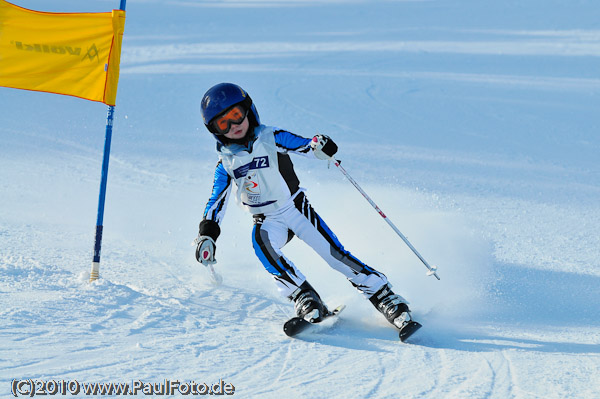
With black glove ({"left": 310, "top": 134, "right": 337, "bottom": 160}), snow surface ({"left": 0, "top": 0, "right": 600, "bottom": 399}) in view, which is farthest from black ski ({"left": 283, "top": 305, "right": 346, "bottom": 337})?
black glove ({"left": 310, "top": 134, "right": 337, "bottom": 160})

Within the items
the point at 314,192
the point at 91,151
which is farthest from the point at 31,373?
the point at 91,151

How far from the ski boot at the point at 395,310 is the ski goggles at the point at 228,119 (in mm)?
1423

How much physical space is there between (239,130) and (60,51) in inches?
57.6

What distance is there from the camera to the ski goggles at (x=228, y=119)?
4355 mm

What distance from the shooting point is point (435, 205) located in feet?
23.9

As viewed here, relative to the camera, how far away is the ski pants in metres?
4.52

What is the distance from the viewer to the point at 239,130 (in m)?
4.43

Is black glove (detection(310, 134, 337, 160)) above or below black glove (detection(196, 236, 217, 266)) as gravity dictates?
above

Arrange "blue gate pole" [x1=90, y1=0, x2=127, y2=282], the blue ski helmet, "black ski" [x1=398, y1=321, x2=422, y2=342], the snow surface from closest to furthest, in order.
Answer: the snow surface < "black ski" [x1=398, y1=321, x2=422, y2=342] < the blue ski helmet < "blue gate pole" [x1=90, y1=0, x2=127, y2=282]

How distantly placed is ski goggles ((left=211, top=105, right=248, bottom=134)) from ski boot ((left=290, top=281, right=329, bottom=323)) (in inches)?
44.1

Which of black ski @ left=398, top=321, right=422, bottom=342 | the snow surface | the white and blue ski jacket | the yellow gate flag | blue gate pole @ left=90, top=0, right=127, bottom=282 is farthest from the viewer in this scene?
blue gate pole @ left=90, top=0, right=127, bottom=282

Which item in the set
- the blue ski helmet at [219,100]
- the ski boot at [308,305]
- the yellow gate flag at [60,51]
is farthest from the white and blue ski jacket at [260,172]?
the yellow gate flag at [60,51]

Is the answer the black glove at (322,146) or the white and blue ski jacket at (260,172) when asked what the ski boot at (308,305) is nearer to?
the white and blue ski jacket at (260,172)

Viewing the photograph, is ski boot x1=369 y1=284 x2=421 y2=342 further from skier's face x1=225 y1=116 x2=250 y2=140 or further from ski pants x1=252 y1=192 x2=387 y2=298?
skier's face x1=225 y1=116 x2=250 y2=140
